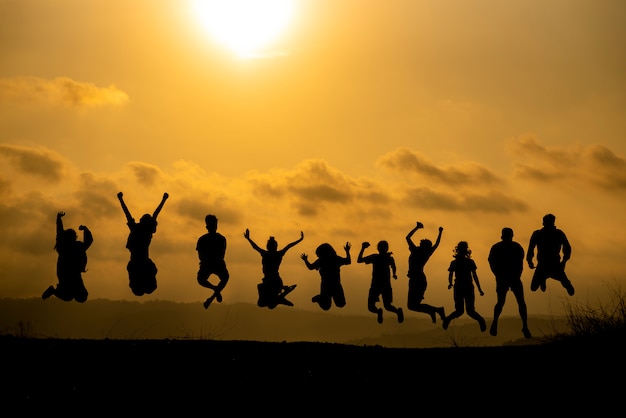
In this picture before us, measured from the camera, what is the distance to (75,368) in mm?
14984

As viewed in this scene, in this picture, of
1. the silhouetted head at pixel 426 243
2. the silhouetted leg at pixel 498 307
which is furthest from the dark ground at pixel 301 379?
the silhouetted head at pixel 426 243

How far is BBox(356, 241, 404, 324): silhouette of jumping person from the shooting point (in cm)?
2464

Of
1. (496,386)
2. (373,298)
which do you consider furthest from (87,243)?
(496,386)

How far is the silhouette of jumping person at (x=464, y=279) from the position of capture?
23672 millimetres

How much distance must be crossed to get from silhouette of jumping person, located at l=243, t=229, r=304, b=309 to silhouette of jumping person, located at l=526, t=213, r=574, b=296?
6098 mm

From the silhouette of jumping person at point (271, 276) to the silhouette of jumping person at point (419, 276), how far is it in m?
3.11

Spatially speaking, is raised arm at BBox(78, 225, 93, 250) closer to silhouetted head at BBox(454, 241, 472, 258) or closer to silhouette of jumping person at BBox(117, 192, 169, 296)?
silhouette of jumping person at BBox(117, 192, 169, 296)

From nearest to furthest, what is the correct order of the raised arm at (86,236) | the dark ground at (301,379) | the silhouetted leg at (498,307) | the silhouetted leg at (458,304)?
the dark ground at (301,379), the silhouetted leg at (498,307), the raised arm at (86,236), the silhouetted leg at (458,304)

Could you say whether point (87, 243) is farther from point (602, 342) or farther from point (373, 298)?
point (602, 342)

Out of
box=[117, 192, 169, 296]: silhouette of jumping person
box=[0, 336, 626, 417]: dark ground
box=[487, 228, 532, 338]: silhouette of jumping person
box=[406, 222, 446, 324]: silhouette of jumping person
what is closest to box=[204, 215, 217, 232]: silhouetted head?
box=[117, 192, 169, 296]: silhouette of jumping person

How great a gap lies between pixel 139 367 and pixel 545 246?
36.2ft

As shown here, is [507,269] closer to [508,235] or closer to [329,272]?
[508,235]

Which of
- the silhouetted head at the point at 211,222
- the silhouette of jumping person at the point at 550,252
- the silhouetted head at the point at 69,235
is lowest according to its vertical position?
the silhouette of jumping person at the point at 550,252

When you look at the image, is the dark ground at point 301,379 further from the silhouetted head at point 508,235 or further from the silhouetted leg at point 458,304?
the silhouetted leg at point 458,304
